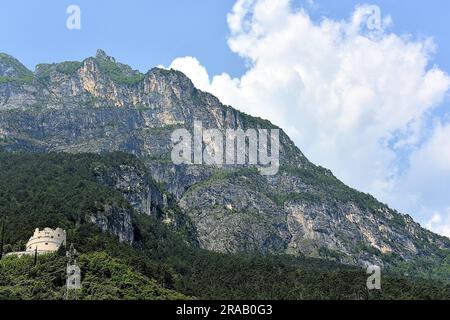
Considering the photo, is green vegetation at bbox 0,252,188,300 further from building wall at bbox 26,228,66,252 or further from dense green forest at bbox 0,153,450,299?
building wall at bbox 26,228,66,252

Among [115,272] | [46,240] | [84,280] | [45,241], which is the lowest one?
[84,280]

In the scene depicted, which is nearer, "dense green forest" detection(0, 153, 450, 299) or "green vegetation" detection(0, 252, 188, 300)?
"green vegetation" detection(0, 252, 188, 300)

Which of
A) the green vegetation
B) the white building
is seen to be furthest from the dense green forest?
the white building

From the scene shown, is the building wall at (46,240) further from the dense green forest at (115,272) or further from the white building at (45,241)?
the dense green forest at (115,272)

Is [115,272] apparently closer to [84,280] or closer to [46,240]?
[84,280]

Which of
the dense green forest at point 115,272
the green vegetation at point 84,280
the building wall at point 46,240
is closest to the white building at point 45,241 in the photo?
the building wall at point 46,240

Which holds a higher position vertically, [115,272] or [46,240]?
[46,240]

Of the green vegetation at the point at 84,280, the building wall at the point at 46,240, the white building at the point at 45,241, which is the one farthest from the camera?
the building wall at the point at 46,240

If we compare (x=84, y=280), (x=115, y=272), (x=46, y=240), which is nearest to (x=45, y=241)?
(x=46, y=240)

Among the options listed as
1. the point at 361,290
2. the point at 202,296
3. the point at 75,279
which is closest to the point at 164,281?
the point at 202,296

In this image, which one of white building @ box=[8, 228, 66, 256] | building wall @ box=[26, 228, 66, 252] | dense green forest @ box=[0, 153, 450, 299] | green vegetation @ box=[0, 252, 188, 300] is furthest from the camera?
building wall @ box=[26, 228, 66, 252]
